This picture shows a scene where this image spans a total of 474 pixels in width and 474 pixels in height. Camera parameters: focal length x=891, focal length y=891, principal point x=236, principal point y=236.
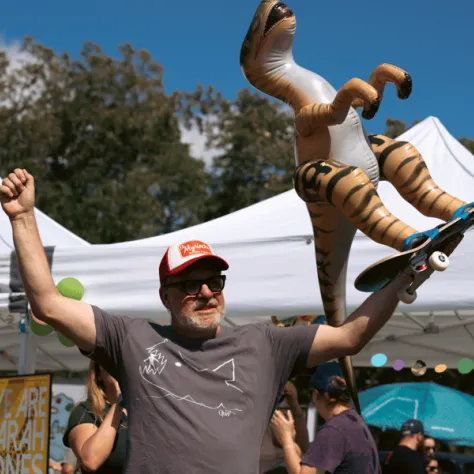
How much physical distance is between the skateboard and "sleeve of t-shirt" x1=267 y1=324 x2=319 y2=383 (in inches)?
7.4

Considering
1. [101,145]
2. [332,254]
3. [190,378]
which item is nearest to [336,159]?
[332,254]

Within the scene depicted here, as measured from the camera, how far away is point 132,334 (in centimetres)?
224

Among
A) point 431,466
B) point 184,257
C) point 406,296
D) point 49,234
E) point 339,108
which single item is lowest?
point 431,466

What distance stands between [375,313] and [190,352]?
18.3 inches

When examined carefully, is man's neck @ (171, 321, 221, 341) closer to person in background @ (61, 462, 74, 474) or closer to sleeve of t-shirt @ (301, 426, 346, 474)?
sleeve of t-shirt @ (301, 426, 346, 474)

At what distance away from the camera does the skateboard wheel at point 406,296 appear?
2.12 metres

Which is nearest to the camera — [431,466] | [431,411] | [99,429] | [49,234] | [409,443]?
[99,429]

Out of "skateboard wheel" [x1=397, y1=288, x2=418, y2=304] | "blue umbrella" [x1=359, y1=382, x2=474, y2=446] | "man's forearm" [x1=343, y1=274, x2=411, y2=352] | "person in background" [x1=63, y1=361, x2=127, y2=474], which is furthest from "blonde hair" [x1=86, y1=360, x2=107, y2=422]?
"blue umbrella" [x1=359, y1=382, x2=474, y2=446]

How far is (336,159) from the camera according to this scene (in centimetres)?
282

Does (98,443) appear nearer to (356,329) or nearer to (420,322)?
(356,329)

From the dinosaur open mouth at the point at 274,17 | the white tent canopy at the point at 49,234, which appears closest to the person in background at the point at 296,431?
the dinosaur open mouth at the point at 274,17

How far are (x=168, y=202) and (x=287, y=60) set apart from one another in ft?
66.2

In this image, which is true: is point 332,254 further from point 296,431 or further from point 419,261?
point 296,431

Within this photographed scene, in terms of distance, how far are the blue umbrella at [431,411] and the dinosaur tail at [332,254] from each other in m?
3.65
